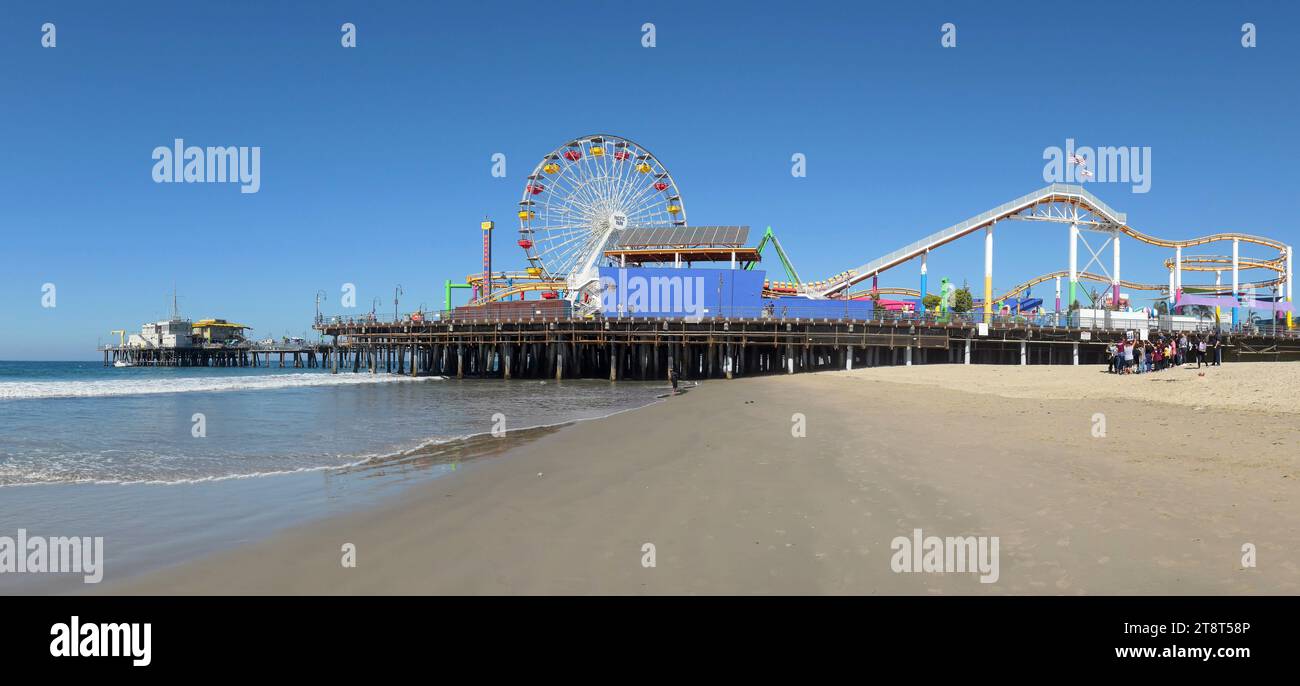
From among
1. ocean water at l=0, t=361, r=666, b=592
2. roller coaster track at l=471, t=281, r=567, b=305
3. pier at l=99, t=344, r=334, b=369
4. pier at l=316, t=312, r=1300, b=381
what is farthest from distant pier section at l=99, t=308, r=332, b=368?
ocean water at l=0, t=361, r=666, b=592

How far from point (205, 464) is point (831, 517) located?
33.4 feet

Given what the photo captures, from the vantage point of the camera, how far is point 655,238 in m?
51.0

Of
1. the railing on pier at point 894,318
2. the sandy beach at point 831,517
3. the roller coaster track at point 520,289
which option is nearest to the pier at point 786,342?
the railing on pier at point 894,318

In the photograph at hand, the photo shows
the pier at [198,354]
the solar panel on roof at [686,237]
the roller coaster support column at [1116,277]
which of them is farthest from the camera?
the pier at [198,354]

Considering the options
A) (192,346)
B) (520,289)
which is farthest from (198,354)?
(520,289)

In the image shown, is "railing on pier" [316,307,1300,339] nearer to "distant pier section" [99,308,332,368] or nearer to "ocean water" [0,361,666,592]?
"ocean water" [0,361,666,592]

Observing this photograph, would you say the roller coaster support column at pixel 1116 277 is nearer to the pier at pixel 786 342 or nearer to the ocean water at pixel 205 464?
the pier at pixel 786 342

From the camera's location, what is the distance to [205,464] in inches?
426

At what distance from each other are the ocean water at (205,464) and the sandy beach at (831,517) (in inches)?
34.0

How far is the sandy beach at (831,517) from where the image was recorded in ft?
15.1

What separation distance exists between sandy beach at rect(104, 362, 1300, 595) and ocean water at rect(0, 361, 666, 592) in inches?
34.0

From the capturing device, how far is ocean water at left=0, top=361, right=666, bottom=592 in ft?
21.6
